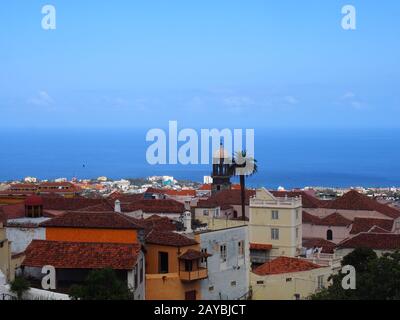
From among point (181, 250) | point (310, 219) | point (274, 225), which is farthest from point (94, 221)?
point (310, 219)

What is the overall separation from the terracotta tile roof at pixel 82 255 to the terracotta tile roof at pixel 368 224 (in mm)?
24335

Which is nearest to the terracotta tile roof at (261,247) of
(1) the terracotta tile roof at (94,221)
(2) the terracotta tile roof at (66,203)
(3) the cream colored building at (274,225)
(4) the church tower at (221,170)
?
(3) the cream colored building at (274,225)

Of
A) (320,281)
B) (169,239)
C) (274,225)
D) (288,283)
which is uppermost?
(169,239)

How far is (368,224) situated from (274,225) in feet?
20.9

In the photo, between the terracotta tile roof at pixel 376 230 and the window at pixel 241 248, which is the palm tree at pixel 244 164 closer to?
the terracotta tile roof at pixel 376 230

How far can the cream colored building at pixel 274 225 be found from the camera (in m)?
47.6

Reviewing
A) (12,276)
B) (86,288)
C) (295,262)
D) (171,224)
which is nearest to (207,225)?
(171,224)

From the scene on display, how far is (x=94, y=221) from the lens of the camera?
103 feet

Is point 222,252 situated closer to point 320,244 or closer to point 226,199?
point 320,244

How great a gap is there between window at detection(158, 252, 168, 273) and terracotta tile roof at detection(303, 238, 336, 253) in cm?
1663

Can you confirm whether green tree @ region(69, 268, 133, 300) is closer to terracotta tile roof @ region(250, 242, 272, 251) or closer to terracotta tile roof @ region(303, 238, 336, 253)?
Answer: terracotta tile roof @ region(303, 238, 336, 253)

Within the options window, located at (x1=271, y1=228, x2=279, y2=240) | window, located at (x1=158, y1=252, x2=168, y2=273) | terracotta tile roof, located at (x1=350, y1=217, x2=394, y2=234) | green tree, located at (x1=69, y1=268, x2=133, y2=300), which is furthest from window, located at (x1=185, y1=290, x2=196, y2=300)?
terracotta tile roof, located at (x1=350, y1=217, x2=394, y2=234)
